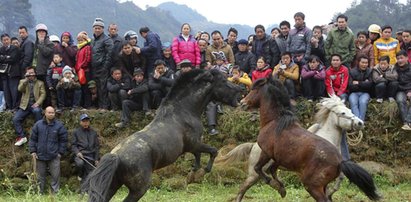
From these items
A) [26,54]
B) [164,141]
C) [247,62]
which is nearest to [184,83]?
[164,141]

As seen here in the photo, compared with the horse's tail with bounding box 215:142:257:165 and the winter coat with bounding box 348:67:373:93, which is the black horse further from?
the winter coat with bounding box 348:67:373:93

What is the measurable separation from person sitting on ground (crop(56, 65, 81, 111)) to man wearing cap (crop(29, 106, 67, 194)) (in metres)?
0.93

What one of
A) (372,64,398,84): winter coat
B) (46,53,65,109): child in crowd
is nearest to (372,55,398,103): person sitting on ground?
(372,64,398,84): winter coat

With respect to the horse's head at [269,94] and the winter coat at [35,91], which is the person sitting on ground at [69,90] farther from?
the horse's head at [269,94]

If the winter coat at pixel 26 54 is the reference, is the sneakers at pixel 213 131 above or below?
below

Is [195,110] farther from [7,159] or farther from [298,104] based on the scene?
[7,159]

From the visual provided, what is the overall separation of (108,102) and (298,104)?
14.7ft

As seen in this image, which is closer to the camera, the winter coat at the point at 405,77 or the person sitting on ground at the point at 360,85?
the winter coat at the point at 405,77

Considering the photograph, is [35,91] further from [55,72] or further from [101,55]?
[101,55]

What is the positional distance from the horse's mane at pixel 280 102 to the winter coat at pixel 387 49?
16.6 ft

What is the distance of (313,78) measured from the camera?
11898 mm

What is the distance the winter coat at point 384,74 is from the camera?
11516 mm

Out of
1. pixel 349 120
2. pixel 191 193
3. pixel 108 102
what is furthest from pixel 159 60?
pixel 349 120

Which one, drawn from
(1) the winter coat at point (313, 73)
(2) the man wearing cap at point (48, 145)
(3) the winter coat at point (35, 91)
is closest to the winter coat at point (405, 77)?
(1) the winter coat at point (313, 73)
